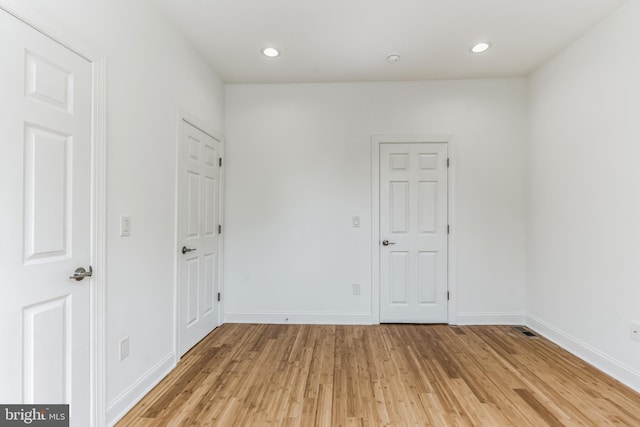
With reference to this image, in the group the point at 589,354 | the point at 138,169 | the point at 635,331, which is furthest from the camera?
the point at 589,354

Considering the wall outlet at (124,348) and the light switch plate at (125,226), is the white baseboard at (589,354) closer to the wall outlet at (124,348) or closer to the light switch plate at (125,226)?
the wall outlet at (124,348)

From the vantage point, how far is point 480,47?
2656mm

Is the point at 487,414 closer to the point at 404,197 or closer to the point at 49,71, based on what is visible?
the point at 404,197

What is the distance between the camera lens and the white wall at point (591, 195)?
211 cm

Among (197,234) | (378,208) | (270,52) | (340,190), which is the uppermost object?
(270,52)

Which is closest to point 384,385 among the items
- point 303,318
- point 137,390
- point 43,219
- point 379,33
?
point 303,318

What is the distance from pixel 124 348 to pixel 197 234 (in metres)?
Answer: 1.16

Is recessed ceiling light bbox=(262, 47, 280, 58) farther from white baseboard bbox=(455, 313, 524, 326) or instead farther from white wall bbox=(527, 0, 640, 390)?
white baseboard bbox=(455, 313, 524, 326)

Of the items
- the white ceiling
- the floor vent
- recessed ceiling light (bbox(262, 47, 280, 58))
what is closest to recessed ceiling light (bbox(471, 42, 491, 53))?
the white ceiling

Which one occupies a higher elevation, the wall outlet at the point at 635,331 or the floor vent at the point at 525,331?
the wall outlet at the point at 635,331

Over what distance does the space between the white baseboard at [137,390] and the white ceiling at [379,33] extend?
8.62 feet

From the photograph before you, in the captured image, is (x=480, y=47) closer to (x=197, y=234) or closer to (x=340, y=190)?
(x=340, y=190)

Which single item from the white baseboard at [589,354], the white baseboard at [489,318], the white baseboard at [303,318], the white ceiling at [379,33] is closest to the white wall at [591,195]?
the white baseboard at [589,354]

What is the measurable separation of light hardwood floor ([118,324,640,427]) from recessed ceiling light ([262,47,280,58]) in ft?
9.01
